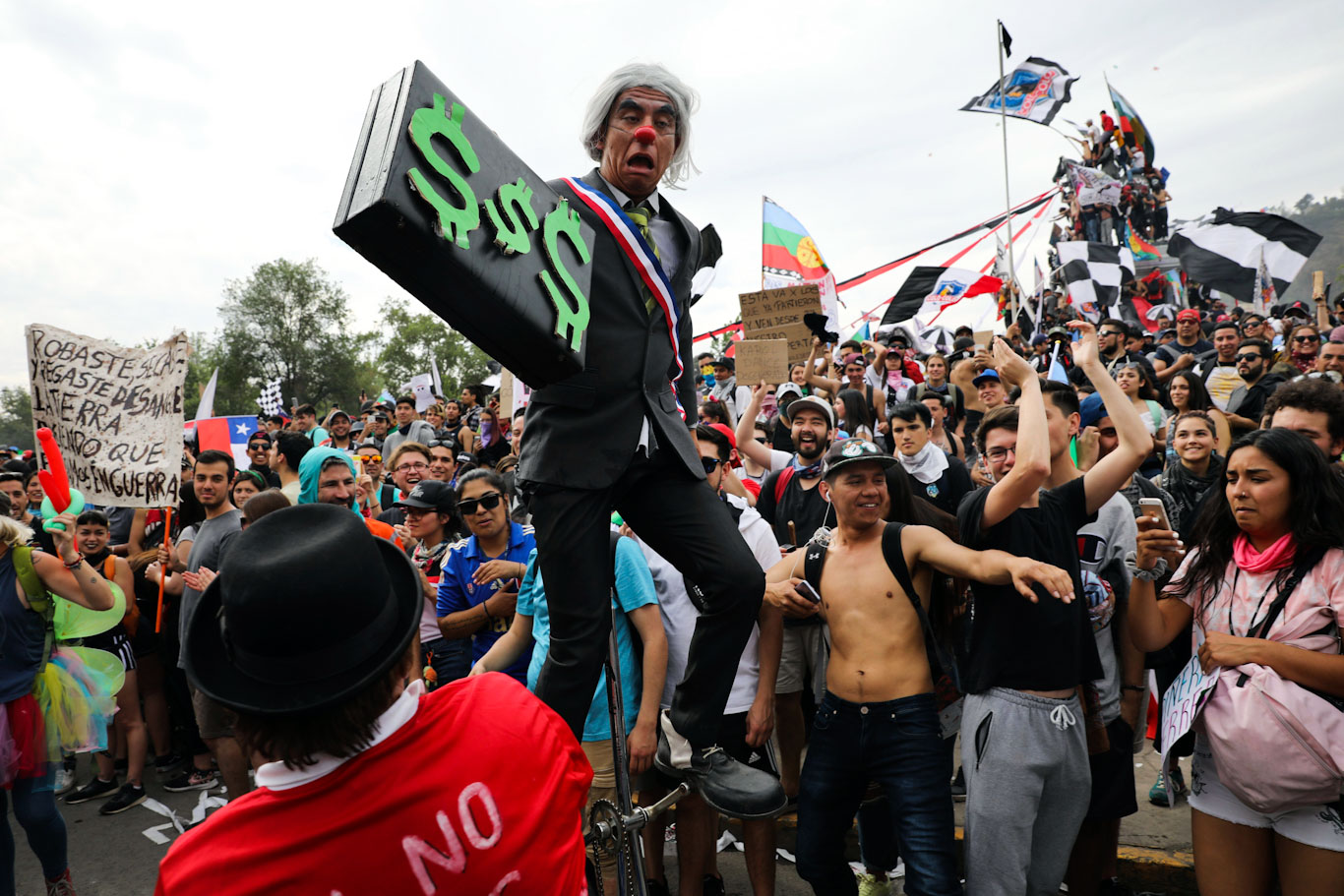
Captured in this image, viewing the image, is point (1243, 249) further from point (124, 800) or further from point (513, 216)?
point (124, 800)

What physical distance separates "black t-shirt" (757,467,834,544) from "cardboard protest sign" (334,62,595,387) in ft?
10.3

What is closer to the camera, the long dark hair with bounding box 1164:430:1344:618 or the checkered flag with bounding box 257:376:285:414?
the long dark hair with bounding box 1164:430:1344:618

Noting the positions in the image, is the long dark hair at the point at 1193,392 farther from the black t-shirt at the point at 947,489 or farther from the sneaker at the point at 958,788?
the sneaker at the point at 958,788

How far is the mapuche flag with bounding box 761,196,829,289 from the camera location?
11.9 meters

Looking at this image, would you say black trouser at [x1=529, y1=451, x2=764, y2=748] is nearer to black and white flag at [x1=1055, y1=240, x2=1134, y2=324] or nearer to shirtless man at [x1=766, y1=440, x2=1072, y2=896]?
shirtless man at [x1=766, y1=440, x2=1072, y2=896]

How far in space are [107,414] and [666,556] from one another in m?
4.42

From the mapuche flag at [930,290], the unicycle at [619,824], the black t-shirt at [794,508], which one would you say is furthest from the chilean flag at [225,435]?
the mapuche flag at [930,290]

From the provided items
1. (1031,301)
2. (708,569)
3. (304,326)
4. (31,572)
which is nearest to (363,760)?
(708,569)

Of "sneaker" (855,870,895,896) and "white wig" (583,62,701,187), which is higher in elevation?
"white wig" (583,62,701,187)

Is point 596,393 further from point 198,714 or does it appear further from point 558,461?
point 198,714

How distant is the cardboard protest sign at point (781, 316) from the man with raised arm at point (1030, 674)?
4662 millimetres

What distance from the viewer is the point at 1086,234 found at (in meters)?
28.0

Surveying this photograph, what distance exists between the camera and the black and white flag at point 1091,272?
12500 millimetres

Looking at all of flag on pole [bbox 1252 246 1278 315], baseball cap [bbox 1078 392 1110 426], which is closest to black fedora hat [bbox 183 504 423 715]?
baseball cap [bbox 1078 392 1110 426]
